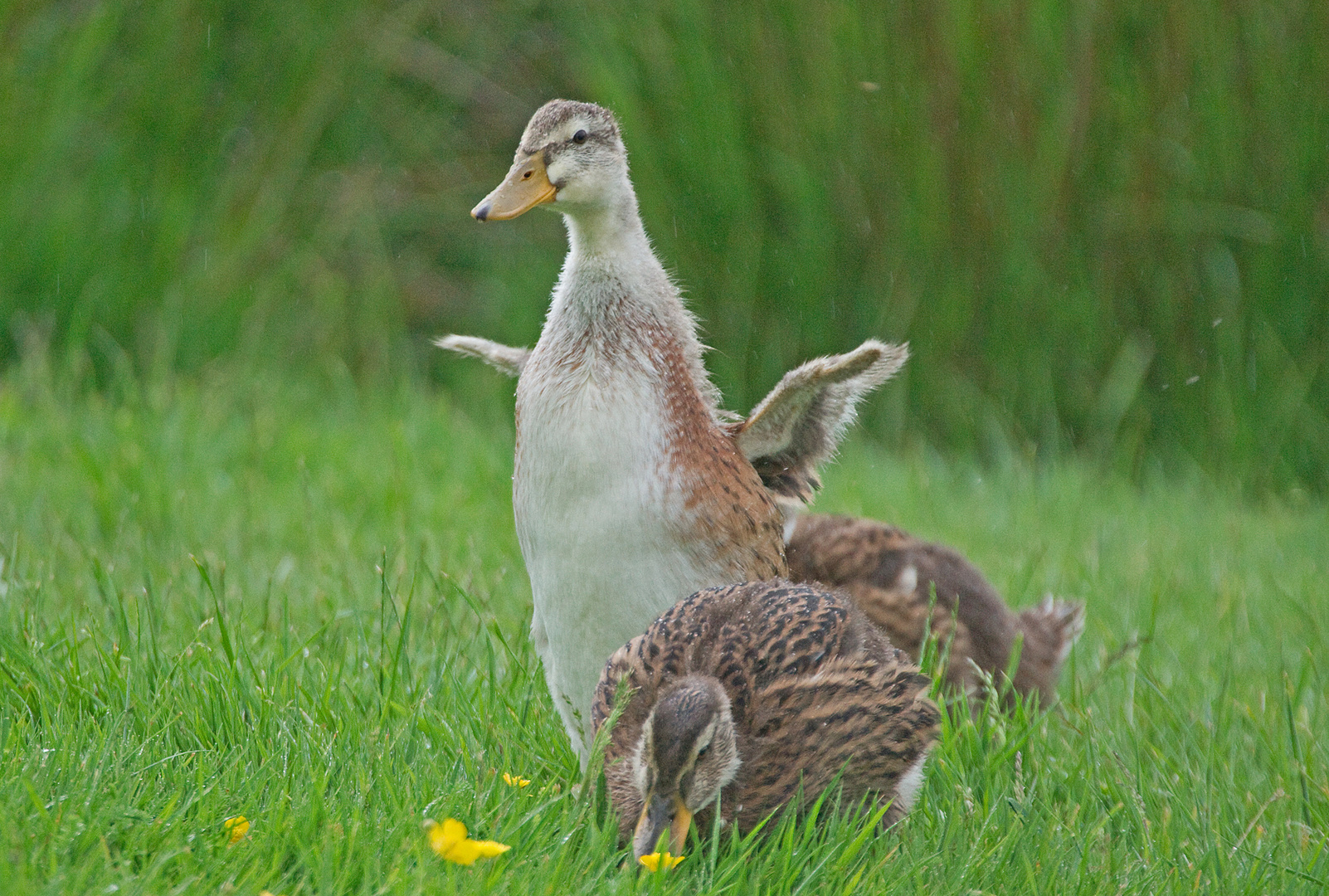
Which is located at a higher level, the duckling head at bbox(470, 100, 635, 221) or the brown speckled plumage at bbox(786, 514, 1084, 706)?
the duckling head at bbox(470, 100, 635, 221)

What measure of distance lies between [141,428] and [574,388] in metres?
3.46

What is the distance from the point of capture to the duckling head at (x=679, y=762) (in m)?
2.91

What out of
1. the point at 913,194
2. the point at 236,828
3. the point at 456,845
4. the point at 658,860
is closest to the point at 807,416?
the point at 658,860

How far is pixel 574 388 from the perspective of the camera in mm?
3541

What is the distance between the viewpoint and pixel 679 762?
291 centimetres

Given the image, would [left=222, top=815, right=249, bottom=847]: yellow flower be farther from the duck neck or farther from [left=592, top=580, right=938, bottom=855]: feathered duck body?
the duck neck

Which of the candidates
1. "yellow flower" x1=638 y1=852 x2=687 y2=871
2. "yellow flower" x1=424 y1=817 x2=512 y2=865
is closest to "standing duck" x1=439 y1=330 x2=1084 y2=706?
"yellow flower" x1=638 y1=852 x2=687 y2=871

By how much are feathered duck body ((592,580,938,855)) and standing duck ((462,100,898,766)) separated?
0.54 feet

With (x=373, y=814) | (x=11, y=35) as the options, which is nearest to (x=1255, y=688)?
(x=373, y=814)

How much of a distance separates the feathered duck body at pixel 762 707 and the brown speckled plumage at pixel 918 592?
1122 mm

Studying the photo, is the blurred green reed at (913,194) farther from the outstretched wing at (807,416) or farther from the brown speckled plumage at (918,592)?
the outstretched wing at (807,416)

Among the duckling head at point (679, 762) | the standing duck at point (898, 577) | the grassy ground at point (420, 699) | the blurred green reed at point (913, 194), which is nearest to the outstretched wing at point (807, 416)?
the standing duck at point (898, 577)

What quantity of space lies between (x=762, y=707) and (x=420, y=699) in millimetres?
913

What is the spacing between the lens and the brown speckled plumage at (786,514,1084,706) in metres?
4.52
